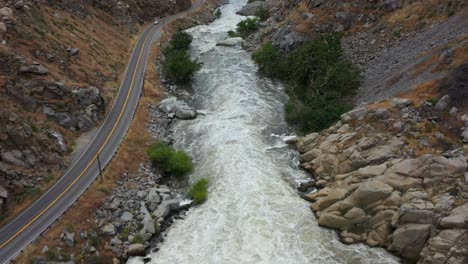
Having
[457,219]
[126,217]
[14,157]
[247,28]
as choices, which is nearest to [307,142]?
[457,219]

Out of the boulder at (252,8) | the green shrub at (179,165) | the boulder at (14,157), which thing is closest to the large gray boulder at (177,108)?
the green shrub at (179,165)

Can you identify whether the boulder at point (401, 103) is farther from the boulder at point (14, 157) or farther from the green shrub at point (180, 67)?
the boulder at point (14, 157)

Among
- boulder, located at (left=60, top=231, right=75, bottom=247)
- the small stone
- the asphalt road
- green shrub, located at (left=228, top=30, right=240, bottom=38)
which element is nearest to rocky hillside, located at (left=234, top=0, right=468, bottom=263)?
boulder, located at (left=60, top=231, right=75, bottom=247)

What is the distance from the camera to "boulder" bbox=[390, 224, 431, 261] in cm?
3073

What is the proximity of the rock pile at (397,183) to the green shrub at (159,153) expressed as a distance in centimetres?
1596

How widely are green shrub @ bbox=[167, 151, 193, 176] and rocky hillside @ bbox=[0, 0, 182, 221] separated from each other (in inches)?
455

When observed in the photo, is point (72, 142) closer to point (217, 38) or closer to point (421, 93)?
point (421, 93)

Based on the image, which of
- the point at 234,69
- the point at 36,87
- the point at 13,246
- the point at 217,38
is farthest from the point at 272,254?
the point at 217,38

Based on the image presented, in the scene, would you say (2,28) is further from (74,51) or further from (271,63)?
(271,63)

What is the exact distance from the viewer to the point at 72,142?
157 ft

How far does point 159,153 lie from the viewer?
46.8 meters

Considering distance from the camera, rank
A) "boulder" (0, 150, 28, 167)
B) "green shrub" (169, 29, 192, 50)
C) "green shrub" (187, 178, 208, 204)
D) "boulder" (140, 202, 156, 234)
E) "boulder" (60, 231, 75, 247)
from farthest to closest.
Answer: "green shrub" (169, 29, 192, 50) → "green shrub" (187, 178, 208, 204) → "boulder" (0, 150, 28, 167) → "boulder" (140, 202, 156, 234) → "boulder" (60, 231, 75, 247)

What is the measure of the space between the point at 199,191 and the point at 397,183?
19.0 metres

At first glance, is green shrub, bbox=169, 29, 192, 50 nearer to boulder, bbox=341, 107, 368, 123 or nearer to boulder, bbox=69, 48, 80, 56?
boulder, bbox=69, 48, 80, 56
